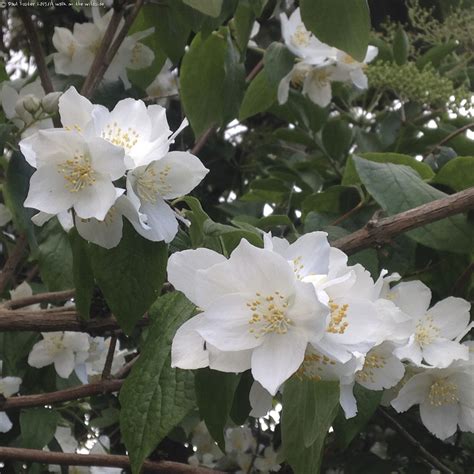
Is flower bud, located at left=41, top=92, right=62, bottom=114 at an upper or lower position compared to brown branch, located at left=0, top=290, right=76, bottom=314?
upper

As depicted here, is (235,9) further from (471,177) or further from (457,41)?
(457,41)

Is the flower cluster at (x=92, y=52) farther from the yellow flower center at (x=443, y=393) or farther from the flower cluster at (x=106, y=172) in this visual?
the yellow flower center at (x=443, y=393)

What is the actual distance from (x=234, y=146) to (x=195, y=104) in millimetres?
860

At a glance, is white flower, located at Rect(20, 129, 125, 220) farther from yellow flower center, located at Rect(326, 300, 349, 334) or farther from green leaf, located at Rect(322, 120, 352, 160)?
green leaf, located at Rect(322, 120, 352, 160)

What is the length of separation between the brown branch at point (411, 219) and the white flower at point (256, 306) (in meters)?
0.24

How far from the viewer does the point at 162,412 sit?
2.49 feet

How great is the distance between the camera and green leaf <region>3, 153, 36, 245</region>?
104 centimetres

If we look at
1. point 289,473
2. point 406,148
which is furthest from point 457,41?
point 289,473

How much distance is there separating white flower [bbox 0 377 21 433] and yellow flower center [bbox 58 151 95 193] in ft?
2.14

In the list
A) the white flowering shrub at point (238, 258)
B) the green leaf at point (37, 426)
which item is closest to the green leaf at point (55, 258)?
the white flowering shrub at point (238, 258)

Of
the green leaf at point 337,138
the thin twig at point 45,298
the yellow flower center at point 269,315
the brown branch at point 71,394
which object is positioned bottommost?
the green leaf at point 337,138

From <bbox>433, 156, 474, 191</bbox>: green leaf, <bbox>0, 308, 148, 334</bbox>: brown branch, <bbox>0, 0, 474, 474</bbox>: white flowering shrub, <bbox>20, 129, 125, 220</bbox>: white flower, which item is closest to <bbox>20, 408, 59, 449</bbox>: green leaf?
<bbox>0, 0, 474, 474</bbox>: white flowering shrub

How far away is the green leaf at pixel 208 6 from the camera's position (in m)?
1.00

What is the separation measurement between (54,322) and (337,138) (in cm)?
99
